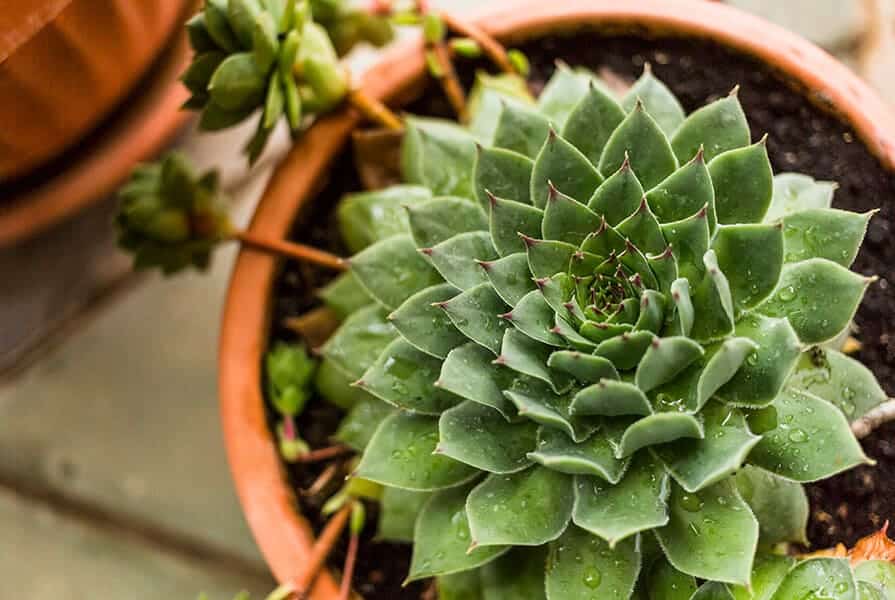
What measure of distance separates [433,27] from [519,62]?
10 centimetres

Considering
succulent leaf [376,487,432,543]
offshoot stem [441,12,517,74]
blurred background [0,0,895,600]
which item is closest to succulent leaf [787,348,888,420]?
succulent leaf [376,487,432,543]

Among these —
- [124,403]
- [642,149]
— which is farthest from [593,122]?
[124,403]

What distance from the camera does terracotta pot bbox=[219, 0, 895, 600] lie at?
2.77ft

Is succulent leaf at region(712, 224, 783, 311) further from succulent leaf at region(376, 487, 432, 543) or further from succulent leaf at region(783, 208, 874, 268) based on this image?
succulent leaf at region(376, 487, 432, 543)

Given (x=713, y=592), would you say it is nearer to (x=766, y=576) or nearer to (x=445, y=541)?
(x=766, y=576)

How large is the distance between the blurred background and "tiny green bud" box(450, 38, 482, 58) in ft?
1.34

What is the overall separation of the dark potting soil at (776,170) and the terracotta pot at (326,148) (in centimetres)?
2

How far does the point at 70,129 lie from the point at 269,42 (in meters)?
0.37

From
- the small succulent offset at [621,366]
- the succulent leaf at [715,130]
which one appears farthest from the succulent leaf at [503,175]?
the succulent leaf at [715,130]

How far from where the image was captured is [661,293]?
24.3 inches

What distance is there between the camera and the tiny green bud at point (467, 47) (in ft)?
3.00

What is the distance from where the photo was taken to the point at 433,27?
0.91m

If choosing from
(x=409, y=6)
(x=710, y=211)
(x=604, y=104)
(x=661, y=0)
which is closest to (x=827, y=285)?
(x=710, y=211)

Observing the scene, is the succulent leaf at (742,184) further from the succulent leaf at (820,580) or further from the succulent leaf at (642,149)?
the succulent leaf at (820,580)
